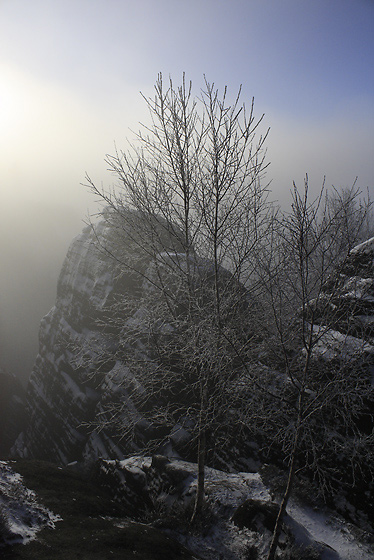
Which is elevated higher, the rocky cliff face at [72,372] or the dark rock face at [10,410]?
the rocky cliff face at [72,372]

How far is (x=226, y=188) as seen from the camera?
622 centimetres

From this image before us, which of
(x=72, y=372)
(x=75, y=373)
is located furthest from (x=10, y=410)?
(x=75, y=373)

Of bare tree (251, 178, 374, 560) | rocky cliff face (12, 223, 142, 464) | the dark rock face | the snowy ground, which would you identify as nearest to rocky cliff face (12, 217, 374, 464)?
rocky cliff face (12, 223, 142, 464)

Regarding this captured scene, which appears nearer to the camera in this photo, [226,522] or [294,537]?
[294,537]

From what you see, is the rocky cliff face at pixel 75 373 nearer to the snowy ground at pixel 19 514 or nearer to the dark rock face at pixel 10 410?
the dark rock face at pixel 10 410

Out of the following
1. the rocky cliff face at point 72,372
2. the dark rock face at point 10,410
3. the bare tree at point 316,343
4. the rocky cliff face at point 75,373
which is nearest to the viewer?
the bare tree at point 316,343

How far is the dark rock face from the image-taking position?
28564 millimetres

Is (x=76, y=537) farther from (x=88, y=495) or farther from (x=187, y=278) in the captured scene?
(x=187, y=278)

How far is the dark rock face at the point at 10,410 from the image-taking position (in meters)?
28.6

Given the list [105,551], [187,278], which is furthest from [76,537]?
[187,278]

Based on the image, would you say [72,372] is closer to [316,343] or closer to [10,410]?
[10,410]

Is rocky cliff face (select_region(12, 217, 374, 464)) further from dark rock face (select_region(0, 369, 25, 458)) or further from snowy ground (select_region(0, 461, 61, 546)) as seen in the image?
snowy ground (select_region(0, 461, 61, 546))

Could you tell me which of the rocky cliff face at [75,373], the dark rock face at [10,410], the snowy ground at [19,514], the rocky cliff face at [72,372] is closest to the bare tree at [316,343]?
the snowy ground at [19,514]

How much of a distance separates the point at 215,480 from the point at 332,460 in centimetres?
295
